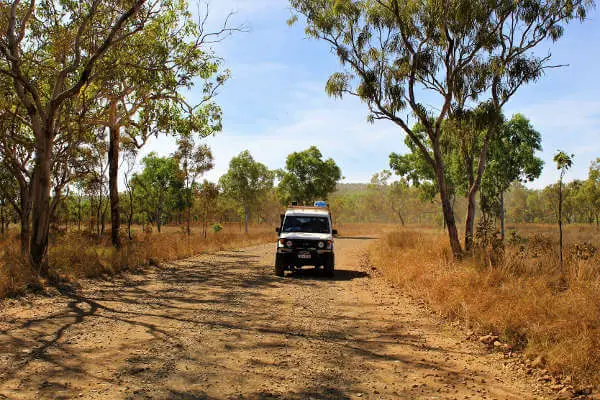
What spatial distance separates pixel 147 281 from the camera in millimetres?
12070

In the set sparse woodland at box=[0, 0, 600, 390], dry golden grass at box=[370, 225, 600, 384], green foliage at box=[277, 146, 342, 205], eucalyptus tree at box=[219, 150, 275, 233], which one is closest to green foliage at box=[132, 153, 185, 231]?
eucalyptus tree at box=[219, 150, 275, 233]

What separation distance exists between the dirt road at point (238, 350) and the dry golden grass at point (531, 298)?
0.48 metres

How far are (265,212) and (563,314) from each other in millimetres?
87568

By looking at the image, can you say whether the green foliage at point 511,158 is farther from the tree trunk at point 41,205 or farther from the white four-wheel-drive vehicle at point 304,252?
the tree trunk at point 41,205

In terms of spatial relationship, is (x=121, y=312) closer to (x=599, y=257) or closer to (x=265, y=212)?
(x=599, y=257)

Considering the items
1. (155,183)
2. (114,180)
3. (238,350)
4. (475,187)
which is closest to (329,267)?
(475,187)

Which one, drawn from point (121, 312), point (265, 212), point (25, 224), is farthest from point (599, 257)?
point (265, 212)

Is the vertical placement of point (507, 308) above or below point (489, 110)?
below

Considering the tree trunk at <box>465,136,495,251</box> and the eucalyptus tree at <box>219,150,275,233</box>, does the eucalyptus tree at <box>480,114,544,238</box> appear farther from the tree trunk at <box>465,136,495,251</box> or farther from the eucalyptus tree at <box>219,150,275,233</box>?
the eucalyptus tree at <box>219,150,275,233</box>

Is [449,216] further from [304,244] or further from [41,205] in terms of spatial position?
[41,205]

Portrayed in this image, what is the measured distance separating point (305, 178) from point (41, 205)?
48.5 metres

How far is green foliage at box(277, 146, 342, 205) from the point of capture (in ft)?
193

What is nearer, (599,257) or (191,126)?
(599,257)

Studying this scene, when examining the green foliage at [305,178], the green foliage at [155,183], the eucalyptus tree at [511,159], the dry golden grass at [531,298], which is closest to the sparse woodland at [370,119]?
the dry golden grass at [531,298]
